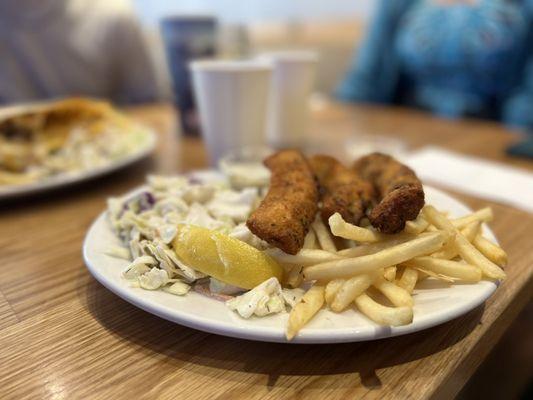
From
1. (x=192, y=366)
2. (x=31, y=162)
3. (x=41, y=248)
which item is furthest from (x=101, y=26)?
(x=192, y=366)

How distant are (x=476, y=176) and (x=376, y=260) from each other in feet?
2.46

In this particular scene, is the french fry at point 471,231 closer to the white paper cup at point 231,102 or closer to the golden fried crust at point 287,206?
the golden fried crust at point 287,206

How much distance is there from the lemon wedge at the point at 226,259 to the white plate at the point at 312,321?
36 mm

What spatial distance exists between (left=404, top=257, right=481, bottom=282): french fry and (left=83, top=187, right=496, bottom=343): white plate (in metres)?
0.01

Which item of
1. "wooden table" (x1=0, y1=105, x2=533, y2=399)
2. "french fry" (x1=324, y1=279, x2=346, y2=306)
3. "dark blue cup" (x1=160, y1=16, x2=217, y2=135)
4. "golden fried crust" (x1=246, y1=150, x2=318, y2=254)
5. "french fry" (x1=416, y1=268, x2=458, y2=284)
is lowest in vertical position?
"wooden table" (x1=0, y1=105, x2=533, y2=399)

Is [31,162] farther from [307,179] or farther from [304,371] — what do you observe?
[304,371]

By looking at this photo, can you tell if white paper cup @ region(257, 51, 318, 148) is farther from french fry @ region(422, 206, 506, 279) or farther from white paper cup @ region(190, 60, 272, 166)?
french fry @ region(422, 206, 506, 279)

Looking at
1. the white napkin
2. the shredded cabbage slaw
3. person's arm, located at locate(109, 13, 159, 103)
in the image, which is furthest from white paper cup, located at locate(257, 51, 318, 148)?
person's arm, located at locate(109, 13, 159, 103)

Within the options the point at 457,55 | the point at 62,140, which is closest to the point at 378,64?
the point at 457,55

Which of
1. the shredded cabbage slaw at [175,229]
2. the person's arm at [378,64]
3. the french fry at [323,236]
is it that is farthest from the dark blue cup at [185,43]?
the person's arm at [378,64]

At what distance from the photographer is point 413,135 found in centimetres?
159

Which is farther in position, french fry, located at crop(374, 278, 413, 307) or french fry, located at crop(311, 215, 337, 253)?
french fry, located at crop(311, 215, 337, 253)

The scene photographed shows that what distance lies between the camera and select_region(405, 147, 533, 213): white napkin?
102 centimetres

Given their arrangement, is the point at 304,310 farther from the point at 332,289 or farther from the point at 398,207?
the point at 398,207
